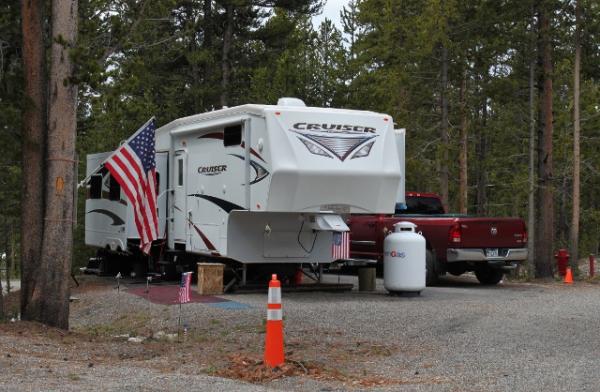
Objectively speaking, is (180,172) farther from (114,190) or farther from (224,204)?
(114,190)

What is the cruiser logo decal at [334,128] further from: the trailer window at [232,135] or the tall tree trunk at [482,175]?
the tall tree trunk at [482,175]

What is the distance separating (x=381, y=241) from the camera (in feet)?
59.2

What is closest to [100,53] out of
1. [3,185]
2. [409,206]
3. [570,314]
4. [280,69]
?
[570,314]

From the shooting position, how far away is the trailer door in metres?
16.1

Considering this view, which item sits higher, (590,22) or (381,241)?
(590,22)

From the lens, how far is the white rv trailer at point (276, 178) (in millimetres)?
13438

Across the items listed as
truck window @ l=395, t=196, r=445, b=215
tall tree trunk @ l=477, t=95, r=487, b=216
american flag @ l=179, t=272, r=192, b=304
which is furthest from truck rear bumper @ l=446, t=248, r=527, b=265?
tall tree trunk @ l=477, t=95, r=487, b=216

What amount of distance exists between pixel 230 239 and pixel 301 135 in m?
2.28

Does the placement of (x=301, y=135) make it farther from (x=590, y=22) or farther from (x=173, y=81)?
(x=173, y=81)

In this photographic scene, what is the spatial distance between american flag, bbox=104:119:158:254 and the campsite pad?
86 cm

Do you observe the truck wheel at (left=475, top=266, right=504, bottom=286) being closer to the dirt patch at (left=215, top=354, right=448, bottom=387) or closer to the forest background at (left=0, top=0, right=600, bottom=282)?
the forest background at (left=0, top=0, right=600, bottom=282)

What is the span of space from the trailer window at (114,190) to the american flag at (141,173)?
3.81m

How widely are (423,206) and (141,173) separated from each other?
808cm

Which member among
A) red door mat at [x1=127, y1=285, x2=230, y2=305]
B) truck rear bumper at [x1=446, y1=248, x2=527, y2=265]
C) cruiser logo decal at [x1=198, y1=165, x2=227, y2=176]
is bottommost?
red door mat at [x1=127, y1=285, x2=230, y2=305]
